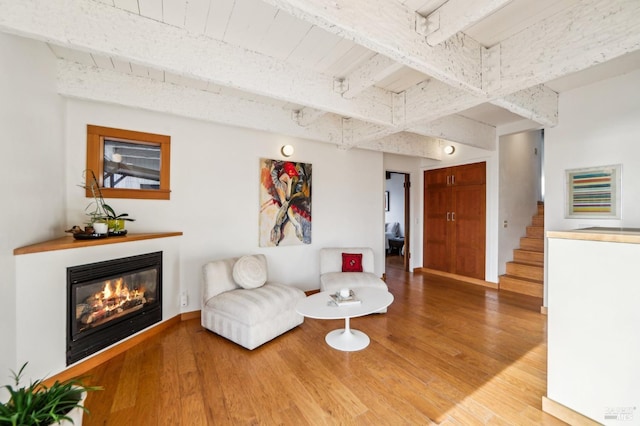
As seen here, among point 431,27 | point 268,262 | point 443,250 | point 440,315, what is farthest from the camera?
point 443,250

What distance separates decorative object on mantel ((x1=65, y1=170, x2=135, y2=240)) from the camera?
7.35ft

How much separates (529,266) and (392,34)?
4465 millimetres

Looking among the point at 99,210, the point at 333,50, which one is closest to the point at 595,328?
the point at 333,50

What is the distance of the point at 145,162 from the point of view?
289 cm

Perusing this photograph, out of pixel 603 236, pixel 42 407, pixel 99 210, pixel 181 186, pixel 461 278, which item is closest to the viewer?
pixel 42 407

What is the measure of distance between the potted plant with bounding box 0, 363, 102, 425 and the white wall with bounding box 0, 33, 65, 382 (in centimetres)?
89

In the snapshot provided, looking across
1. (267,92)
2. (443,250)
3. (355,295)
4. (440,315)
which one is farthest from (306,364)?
(443,250)

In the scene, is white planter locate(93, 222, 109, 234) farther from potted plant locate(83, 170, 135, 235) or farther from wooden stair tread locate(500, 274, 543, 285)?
wooden stair tread locate(500, 274, 543, 285)

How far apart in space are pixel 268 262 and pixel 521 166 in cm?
486

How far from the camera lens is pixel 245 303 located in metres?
2.52

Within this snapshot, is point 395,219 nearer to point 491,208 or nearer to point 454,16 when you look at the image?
point 491,208

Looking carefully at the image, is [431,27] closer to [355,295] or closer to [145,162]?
[355,295]

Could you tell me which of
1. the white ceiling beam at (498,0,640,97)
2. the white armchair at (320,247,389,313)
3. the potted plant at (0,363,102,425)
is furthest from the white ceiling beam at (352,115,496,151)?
the potted plant at (0,363,102,425)

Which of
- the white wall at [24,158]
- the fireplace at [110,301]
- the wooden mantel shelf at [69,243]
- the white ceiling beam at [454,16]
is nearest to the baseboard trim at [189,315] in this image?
the fireplace at [110,301]
